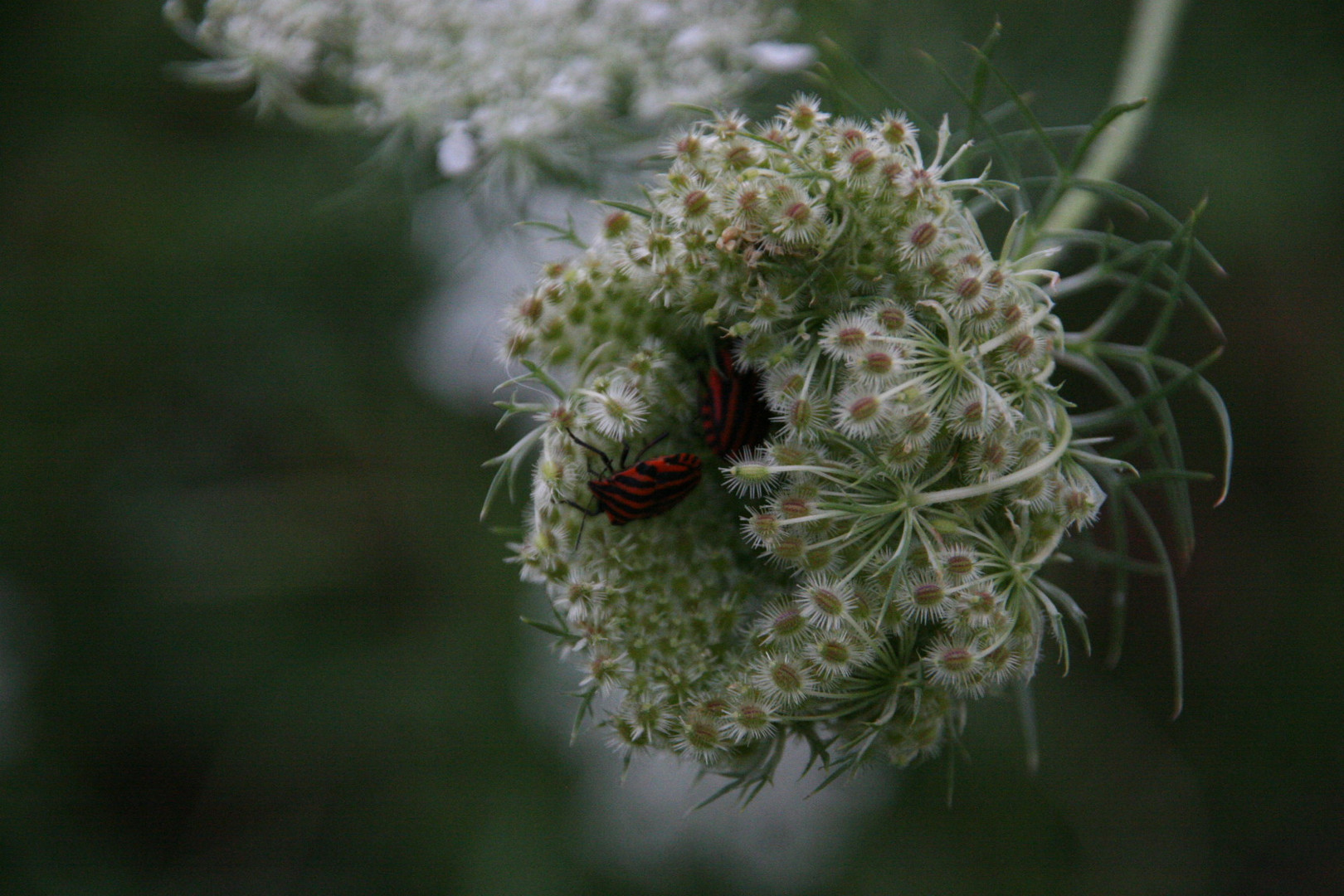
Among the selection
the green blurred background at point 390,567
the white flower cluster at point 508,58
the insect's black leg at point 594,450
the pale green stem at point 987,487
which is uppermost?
the white flower cluster at point 508,58

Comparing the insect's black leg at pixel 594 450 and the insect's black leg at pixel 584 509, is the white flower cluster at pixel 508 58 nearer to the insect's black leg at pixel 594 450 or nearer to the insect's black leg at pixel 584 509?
the insect's black leg at pixel 594 450

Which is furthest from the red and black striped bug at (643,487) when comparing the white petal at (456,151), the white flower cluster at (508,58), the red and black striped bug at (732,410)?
the white flower cluster at (508,58)

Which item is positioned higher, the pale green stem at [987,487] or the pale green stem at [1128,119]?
the pale green stem at [1128,119]

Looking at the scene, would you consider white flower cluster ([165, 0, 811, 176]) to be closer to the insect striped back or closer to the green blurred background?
the green blurred background

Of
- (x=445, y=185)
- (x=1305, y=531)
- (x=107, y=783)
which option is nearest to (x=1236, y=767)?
(x=1305, y=531)

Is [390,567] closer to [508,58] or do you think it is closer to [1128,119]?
[508,58]

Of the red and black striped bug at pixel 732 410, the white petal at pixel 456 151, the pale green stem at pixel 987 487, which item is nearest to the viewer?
the pale green stem at pixel 987 487
